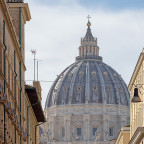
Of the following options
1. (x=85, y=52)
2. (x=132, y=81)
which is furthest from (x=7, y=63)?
(x=85, y=52)

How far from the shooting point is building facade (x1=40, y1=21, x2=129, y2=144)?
179375mm

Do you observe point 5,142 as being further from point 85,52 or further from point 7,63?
point 85,52

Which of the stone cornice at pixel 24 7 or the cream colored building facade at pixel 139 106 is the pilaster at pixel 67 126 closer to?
the cream colored building facade at pixel 139 106

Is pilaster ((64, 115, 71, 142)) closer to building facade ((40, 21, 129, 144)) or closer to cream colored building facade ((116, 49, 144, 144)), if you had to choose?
building facade ((40, 21, 129, 144))

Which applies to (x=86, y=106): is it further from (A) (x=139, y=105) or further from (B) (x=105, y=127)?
(A) (x=139, y=105)

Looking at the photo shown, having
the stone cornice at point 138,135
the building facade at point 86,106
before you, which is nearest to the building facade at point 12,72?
the stone cornice at point 138,135

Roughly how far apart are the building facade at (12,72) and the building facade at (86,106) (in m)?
141

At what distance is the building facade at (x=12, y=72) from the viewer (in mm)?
24344

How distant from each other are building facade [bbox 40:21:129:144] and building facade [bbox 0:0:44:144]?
141 metres

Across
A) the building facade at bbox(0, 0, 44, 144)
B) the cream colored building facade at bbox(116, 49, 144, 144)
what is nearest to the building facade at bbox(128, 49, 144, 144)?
the cream colored building facade at bbox(116, 49, 144, 144)

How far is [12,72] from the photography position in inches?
1112

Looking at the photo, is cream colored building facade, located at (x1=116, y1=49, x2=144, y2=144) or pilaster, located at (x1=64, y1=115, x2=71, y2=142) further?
pilaster, located at (x1=64, y1=115, x2=71, y2=142)

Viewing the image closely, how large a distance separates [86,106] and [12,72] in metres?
153

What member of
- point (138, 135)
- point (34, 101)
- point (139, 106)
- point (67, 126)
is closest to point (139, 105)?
point (139, 106)
